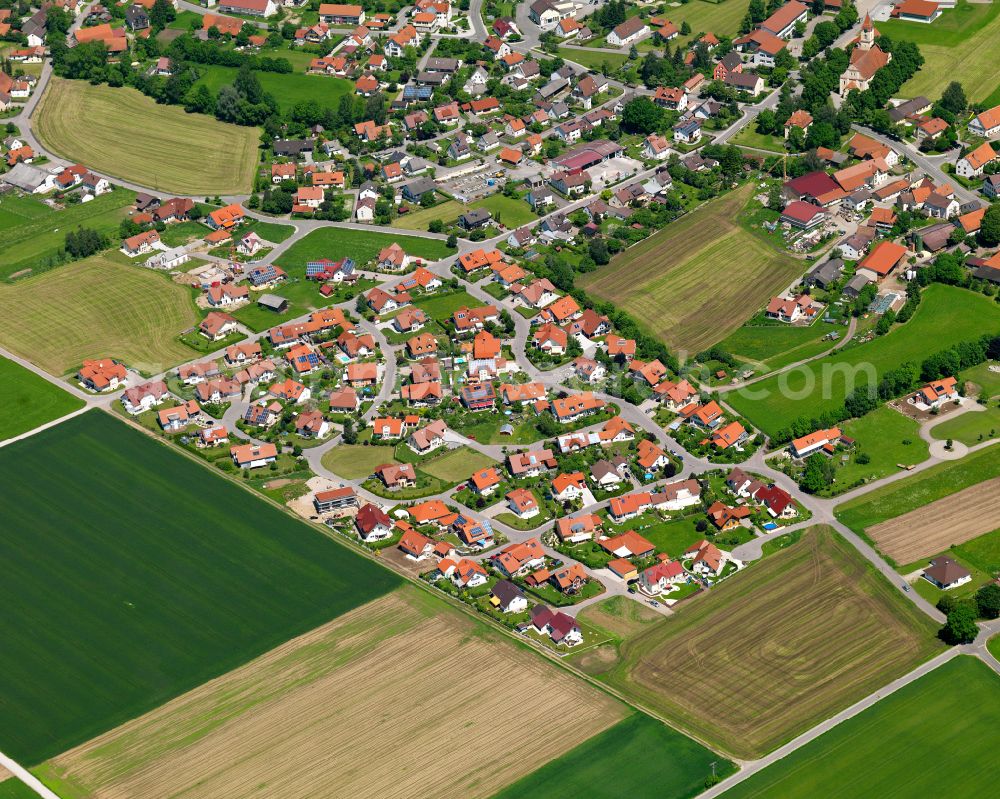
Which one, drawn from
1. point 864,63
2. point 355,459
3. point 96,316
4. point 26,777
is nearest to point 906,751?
point 355,459

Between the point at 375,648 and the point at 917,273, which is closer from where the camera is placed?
the point at 375,648

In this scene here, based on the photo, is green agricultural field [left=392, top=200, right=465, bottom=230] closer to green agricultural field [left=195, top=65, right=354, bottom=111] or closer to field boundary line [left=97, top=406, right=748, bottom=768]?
green agricultural field [left=195, top=65, right=354, bottom=111]

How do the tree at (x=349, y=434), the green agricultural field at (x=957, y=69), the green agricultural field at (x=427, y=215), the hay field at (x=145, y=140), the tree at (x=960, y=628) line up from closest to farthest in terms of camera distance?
the tree at (x=960, y=628) → the tree at (x=349, y=434) → the green agricultural field at (x=427, y=215) → the hay field at (x=145, y=140) → the green agricultural field at (x=957, y=69)

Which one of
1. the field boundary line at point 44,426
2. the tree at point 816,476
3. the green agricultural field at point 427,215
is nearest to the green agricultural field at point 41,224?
the field boundary line at point 44,426

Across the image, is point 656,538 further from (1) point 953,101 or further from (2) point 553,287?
(1) point 953,101

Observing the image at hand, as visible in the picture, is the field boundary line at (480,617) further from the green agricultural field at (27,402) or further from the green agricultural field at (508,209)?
the green agricultural field at (508,209)

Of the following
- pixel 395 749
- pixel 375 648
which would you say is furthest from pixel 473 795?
pixel 375 648
